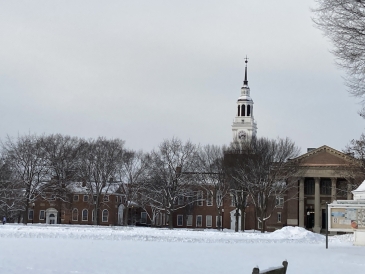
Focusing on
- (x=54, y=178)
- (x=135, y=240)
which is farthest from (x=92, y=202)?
(x=135, y=240)

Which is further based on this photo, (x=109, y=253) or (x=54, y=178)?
(x=54, y=178)

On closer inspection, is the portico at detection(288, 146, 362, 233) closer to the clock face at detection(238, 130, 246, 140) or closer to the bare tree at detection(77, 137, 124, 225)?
the bare tree at detection(77, 137, 124, 225)

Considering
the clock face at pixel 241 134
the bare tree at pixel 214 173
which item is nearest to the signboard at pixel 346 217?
the bare tree at pixel 214 173

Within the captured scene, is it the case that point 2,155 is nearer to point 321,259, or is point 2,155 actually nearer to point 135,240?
point 135,240

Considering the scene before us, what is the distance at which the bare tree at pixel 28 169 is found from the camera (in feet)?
229

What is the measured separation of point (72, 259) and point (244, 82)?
111497mm

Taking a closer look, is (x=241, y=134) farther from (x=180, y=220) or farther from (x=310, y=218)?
(x=310, y=218)

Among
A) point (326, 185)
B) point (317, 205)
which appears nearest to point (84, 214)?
point (317, 205)

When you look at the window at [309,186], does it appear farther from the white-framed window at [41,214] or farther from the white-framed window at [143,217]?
the white-framed window at [41,214]

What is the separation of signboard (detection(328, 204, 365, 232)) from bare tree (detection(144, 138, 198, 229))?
42.7 metres

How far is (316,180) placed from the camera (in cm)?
8312

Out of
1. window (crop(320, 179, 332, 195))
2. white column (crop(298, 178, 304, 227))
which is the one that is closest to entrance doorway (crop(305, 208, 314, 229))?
window (crop(320, 179, 332, 195))

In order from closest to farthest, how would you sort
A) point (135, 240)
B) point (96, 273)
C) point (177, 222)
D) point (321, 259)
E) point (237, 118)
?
point (96, 273) < point (321, 259) < point (135, 240) < point (177, 222) < point (237, 118)

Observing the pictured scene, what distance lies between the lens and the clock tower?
416 feet
